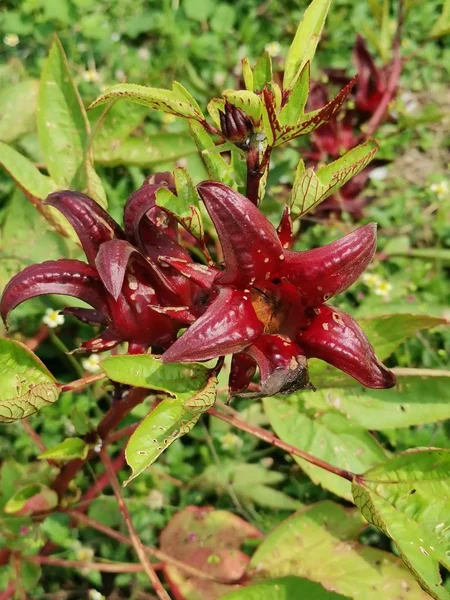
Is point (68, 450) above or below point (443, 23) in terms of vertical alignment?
below

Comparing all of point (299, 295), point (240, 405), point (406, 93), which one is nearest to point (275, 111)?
point (299, 295)

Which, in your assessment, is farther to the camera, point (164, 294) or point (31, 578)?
point (31, 578)

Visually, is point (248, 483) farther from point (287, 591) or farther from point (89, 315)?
point (89, 315)

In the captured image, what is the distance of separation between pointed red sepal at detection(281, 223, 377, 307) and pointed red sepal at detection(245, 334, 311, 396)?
8 cm

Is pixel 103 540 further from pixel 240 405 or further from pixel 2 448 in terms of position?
pixel 240 405

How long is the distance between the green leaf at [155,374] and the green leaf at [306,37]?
1.57 feet

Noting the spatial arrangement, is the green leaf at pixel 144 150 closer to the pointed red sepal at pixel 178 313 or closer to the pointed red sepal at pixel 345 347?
the pointed red sepal at pixel 178 313

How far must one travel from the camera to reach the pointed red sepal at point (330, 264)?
876 mm

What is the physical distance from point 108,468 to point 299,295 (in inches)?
27.8

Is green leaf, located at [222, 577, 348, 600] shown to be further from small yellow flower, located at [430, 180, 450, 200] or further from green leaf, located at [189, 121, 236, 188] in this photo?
small yellow flower, located at [430, 180, 450, 200]

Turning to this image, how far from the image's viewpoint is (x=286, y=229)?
0.99m

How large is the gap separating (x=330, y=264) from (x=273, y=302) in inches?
5.1

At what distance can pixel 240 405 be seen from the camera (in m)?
2.19

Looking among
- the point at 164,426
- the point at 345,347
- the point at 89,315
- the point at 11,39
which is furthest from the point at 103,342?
the point at 11,39
